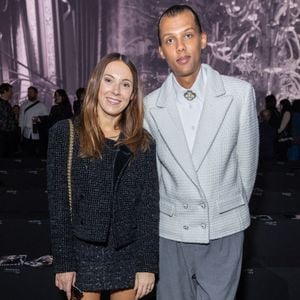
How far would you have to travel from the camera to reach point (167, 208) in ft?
6.88

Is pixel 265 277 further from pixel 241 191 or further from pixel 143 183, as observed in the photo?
pixel 143 183

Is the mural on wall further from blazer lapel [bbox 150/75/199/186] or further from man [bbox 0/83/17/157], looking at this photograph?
blazer lapel [bbox 150/75/199/186]

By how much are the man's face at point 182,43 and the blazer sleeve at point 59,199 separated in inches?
19.1

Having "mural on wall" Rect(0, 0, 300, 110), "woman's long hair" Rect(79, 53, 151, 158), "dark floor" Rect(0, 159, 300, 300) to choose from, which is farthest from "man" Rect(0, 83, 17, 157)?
"woman's long hair" Rect(79, 53, 151, 158)

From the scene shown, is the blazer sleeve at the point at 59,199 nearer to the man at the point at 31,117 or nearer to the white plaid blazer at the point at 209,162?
the white plaid blazer at the point at 209,162

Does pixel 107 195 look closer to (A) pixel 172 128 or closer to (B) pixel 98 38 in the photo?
(A) pixel 172 128

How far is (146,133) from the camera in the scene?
205 centimetres

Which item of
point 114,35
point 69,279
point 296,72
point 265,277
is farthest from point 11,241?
point 296,72

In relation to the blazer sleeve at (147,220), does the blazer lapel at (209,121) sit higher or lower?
higher

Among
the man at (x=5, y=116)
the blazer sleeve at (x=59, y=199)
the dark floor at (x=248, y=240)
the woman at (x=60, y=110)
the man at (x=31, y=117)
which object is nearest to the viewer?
the blazer sleeve at (x=59, y=199)

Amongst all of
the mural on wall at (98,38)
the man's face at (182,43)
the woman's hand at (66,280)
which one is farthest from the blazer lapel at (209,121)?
the mural on wall at (98,38)

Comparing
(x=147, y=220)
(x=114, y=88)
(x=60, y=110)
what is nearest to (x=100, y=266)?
(x=147, y=220)

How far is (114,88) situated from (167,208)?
1.68 ft

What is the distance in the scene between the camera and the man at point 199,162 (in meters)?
2.01
